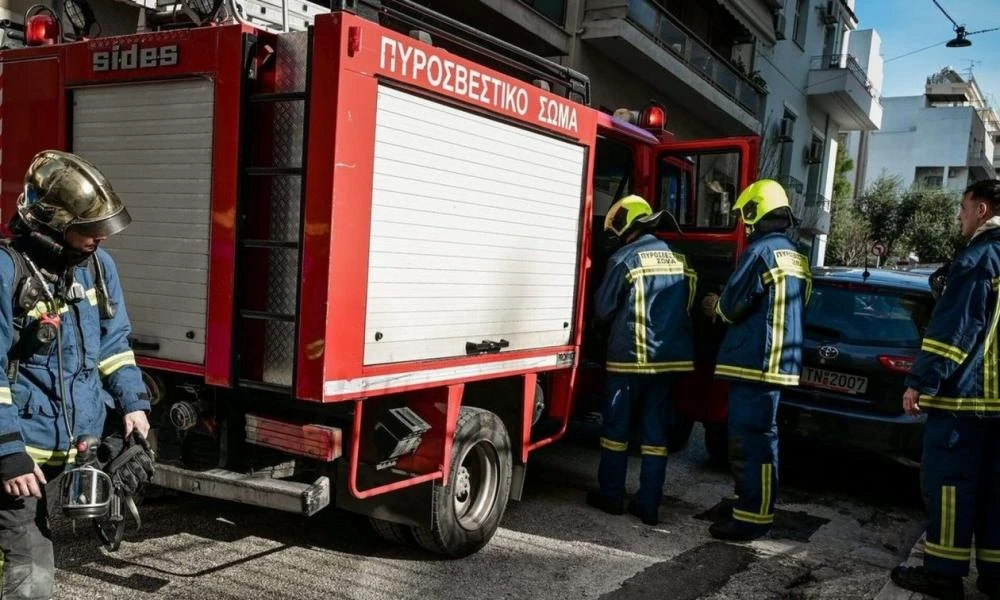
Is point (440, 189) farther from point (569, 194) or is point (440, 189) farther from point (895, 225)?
point (895, 225)

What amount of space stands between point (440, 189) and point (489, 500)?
1.65 meters

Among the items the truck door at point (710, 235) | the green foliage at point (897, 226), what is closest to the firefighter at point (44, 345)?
the truck door at point (710, 235)

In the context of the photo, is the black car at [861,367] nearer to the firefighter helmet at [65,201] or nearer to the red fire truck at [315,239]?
the red fire truck at [315,239]

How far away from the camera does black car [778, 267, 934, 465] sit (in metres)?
5.33

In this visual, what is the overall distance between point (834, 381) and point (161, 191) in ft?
14.0

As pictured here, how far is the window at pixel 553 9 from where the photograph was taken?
1344cm

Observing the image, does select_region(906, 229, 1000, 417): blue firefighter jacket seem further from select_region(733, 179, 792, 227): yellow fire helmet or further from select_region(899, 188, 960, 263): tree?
select_region(899, 188, 960, 263): tree

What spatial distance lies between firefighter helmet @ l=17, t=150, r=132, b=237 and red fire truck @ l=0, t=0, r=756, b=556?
866mm

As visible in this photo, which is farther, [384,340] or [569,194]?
[569,194]

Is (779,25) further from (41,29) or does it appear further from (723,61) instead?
(41,29)

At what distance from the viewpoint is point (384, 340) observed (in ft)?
11.5

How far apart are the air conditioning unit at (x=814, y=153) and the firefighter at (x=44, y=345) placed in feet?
85.3

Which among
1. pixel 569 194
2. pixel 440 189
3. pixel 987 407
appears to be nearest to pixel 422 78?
pixel 440 189

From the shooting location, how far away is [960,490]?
12.7 ft
